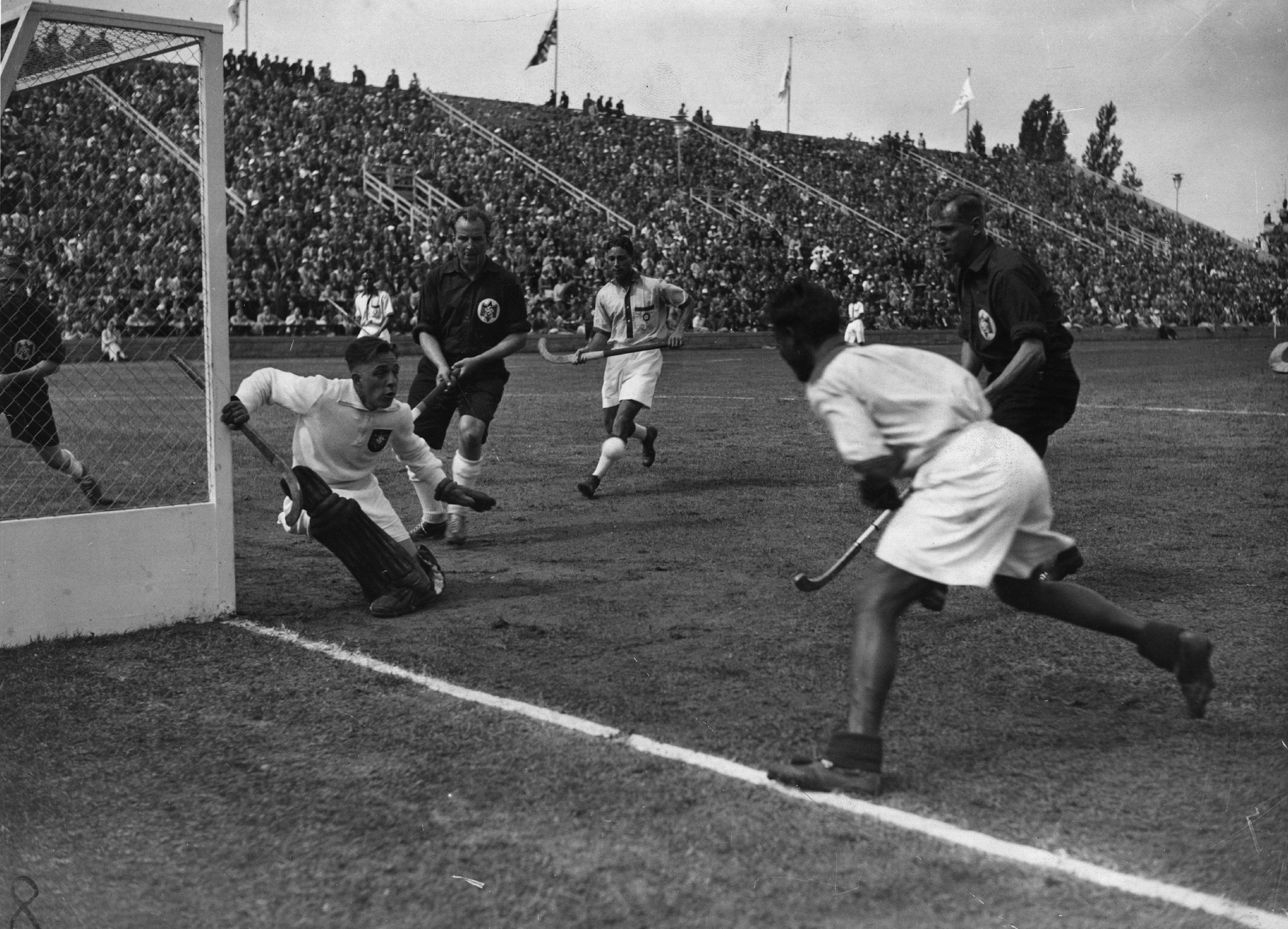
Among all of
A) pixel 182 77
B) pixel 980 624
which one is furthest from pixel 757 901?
pixel 182 77

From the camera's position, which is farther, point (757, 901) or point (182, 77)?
point (182, 77)

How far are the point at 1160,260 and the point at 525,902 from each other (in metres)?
54.7

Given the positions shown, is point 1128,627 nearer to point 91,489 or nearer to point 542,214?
point 91,489

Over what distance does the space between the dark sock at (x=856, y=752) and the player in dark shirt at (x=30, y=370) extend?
667 cm

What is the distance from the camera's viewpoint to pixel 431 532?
8.34 m

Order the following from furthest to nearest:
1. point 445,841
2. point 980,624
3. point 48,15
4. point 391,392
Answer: point 391,392
point 980,624
point 48,15
point 445,841

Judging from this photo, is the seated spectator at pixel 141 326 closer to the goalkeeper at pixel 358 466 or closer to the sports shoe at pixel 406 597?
the goalkeeper at pixel 358 466

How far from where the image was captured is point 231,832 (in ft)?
12.1

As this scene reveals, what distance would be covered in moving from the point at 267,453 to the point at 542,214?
100ft

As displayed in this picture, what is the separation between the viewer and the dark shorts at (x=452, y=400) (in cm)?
863

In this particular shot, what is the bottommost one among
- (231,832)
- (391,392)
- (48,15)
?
(231,832)

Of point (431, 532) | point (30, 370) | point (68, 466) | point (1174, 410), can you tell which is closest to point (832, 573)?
point (431, 532)

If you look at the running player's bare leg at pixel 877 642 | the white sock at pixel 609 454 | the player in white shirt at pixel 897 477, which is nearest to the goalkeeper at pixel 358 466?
the player in white shirt at pixel 897 477

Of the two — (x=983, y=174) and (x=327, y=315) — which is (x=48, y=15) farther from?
(x=983, y=174)
